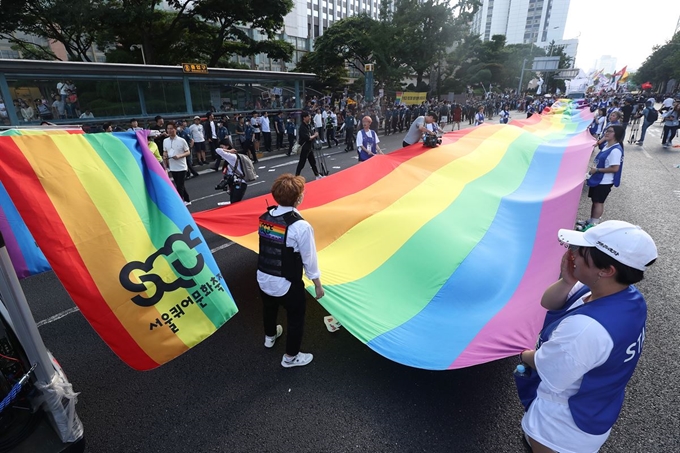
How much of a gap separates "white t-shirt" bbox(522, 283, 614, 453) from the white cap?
29 cm

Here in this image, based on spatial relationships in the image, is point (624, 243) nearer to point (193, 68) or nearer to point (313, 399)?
point (313, 399)

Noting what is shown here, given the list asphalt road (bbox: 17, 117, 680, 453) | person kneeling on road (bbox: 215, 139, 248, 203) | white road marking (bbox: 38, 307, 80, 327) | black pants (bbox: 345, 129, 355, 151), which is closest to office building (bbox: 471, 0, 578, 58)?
black pants (bbox: 345, 129, 355, 151)

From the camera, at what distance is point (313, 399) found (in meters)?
2.87

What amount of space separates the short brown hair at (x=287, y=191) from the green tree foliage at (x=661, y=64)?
224ft

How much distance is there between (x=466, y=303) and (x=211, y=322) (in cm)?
214

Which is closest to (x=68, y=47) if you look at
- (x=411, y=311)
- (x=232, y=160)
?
(x=232, y=160)

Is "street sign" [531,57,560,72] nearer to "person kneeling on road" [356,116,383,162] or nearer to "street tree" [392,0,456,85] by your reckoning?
"street tree" [392,0,456,85]

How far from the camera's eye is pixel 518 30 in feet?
366

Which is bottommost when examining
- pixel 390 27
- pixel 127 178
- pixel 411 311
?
pixel 411 311

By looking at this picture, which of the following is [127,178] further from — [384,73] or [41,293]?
[384,73]

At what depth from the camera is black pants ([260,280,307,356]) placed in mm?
2934

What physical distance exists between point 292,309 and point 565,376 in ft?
6.59

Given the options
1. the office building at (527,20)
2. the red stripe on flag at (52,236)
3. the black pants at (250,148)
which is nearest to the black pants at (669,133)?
the black pants at (250,148)

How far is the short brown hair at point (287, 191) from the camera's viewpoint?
267 cm
